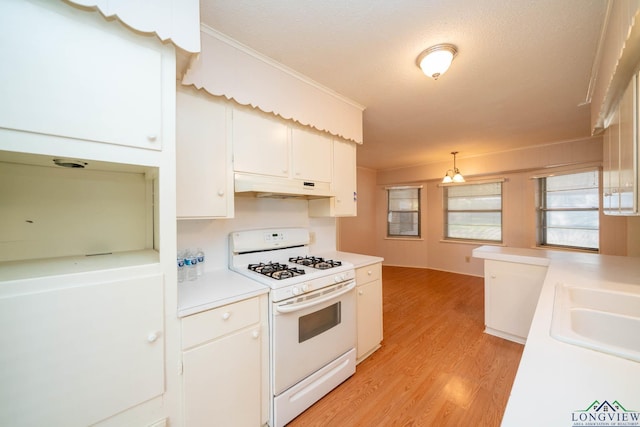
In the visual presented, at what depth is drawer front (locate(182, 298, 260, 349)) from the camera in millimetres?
1177

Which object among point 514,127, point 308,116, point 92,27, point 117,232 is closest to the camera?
point 92,27

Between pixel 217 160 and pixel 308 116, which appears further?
pixel 308 116

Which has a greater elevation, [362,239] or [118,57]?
[118,57]

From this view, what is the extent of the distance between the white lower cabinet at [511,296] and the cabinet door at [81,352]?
2969 mm

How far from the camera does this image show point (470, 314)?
10.3 feet

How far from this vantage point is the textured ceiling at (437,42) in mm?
1312

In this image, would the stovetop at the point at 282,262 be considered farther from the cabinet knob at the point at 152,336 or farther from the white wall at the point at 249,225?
the cabinet knob at the point at 152,336

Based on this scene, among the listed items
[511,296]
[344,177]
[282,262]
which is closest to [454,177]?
[511,296]

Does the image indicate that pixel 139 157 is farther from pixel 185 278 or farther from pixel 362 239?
pixel 362 239

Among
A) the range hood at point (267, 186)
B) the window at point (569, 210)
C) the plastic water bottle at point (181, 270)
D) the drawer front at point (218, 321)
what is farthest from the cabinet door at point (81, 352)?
the window at point (569, 210)

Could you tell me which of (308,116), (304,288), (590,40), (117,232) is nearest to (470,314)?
(304,288)

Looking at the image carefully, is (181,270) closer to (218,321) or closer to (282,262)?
(218,321)

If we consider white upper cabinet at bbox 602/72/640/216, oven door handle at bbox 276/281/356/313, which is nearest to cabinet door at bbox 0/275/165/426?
oven door handle at bbox 276/281/356/313

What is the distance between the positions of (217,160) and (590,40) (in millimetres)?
2535
